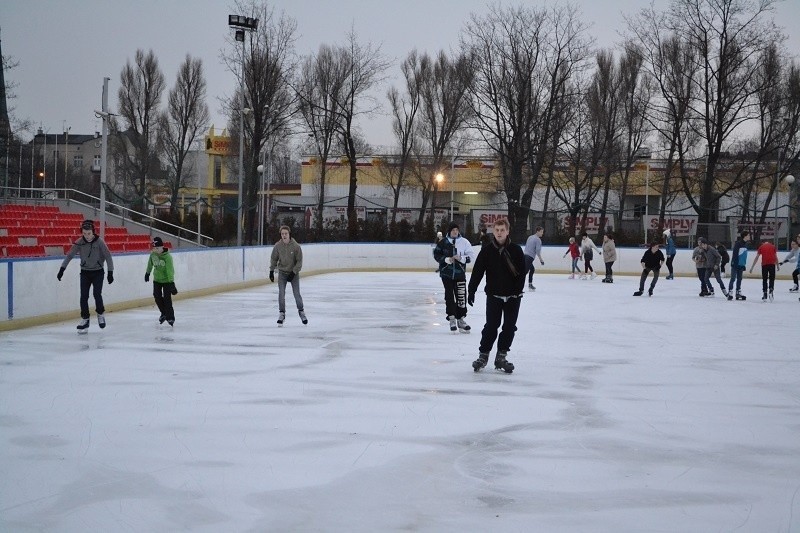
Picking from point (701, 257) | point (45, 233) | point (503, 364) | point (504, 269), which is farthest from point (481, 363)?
point (45, 233)

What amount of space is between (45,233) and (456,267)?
1778 centimetres

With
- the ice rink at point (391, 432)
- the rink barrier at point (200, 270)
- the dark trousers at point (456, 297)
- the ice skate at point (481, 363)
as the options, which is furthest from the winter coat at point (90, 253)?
the ice skate at point (481, 363)

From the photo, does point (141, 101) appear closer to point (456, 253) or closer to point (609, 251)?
point (609, 251)

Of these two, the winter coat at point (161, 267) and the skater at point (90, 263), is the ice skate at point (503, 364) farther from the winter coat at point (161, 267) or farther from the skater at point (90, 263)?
the winter coat at point (161, 267)

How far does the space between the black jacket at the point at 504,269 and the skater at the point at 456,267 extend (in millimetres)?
3836

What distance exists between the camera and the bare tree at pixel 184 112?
5466 cm

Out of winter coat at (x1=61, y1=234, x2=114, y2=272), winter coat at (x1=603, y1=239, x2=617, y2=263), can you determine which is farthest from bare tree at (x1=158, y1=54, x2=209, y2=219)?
winter coat at (x1=61, y1=234, x2=114, y2=272)

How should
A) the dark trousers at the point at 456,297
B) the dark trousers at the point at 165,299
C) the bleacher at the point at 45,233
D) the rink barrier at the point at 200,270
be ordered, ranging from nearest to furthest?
the dark trousers at the point at 456,297 < the dark trousers at the point at 165,299 < the rink barrier at the point at 200,270 < the bleacher at the point at 45,233

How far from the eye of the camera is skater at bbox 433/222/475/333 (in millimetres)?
13555

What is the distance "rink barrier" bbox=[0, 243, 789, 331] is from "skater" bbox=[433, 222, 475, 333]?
627 centimetres

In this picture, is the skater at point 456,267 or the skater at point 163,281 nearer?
the skater at point 456,267

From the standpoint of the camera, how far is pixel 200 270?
72.8 feet

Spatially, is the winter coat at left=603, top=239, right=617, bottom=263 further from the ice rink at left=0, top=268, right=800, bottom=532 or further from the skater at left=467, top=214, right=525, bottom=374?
the skater at left=467, top=214, right=525, bottom=374

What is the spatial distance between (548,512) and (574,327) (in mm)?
10309
